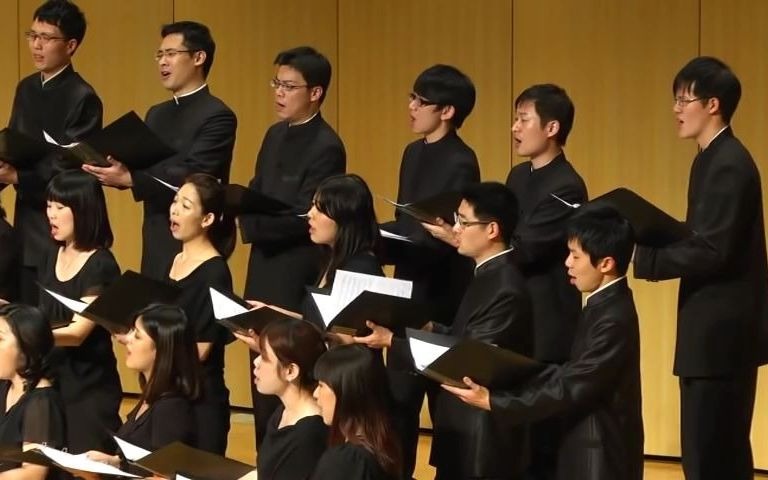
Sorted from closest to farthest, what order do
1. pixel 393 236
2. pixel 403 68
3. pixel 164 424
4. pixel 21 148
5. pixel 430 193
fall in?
pixel 164 424, pixel 393 236, pixel 430 193, pixel 21 148, pixel 403 68

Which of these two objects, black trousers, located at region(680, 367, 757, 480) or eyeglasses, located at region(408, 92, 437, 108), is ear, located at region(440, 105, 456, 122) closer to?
eyeglasses, located at region(408, 92, 437, 108)

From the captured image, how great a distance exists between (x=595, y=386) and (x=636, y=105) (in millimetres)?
2641

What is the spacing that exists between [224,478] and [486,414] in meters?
0.76

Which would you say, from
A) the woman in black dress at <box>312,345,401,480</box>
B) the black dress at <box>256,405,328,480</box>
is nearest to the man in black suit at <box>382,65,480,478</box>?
the black dress at <box>256,405,328,480</box>

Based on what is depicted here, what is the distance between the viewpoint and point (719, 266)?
4.20 m

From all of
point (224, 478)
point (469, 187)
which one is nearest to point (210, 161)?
point (469, 187)

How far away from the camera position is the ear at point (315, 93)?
5.07 m

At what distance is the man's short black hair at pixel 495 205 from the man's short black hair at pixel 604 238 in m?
0.28

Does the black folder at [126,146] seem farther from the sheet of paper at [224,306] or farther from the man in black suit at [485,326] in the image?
the man in black suit at [485,326]

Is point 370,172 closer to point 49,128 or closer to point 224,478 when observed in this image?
point 49,128

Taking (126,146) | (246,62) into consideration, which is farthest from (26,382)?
(246,62)

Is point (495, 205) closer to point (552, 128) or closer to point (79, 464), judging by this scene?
point (552, 128)

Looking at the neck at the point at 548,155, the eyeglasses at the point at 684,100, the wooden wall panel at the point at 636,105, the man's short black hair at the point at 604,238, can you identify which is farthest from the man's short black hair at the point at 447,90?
the wooden wall panel at the point at 636,105

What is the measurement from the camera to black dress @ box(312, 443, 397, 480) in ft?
11.1
